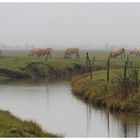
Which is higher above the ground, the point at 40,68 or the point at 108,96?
the point at 108,96

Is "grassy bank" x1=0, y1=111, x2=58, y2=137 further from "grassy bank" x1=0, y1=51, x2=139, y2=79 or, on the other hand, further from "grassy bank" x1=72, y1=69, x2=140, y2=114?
"grassy bank" x1=0, y1=51, x2=139, y2=79

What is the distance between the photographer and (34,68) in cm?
7044

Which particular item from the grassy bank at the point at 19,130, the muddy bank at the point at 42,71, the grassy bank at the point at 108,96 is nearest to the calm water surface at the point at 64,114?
the grassy bank at the point at 108,96

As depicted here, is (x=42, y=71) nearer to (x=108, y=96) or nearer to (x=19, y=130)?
(x=108, y=96)

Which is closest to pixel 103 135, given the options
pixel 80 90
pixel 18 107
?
pixel 18 107

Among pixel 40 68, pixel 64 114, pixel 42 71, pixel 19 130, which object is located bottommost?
pixel 42 71

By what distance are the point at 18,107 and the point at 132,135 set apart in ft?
44.7

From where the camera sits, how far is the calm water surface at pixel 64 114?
2968cm

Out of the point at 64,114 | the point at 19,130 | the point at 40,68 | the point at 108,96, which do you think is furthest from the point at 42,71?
the point at 19,130

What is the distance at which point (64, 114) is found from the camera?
3556cm

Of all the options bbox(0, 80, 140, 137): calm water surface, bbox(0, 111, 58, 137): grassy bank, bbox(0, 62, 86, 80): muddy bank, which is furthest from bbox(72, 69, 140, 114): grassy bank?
bbox(0, 62, 86, 80): muddy bank

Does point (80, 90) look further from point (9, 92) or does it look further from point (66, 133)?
point (66, 133)

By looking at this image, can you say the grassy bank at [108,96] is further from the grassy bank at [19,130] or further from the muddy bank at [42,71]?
the muddy bank at [42,71]

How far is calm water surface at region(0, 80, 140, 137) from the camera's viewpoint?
29.7m
